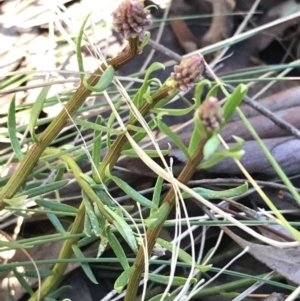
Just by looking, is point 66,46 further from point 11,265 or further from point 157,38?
point 11,265

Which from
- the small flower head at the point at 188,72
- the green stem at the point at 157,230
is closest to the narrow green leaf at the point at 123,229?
the green stem at the point at 157,230

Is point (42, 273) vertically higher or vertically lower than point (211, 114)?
lower

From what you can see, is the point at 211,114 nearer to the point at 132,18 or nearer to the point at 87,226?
the point at 132,18

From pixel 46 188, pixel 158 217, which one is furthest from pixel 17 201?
pixel 158 217

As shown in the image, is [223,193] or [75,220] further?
[75,220]

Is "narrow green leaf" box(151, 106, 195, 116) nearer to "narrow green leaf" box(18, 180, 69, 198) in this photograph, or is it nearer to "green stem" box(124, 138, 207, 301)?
"green stem" box(124, 138, 207, 301)

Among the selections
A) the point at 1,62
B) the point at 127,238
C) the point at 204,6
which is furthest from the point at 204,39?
the point at 127,238

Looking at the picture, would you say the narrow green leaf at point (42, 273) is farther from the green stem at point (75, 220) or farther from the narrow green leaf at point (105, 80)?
the narrow green leaf at point (105, 80)
